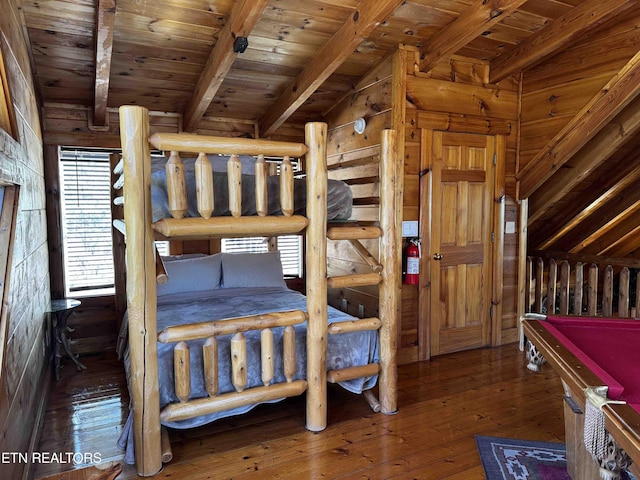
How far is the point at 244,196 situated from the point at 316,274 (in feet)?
2.04

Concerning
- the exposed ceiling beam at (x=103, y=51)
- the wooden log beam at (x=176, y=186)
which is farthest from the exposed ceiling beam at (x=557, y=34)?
the exposed ceiling beam at (x=103, y=51)

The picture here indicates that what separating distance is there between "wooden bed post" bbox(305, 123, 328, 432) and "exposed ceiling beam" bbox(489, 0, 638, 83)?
6.81 feet

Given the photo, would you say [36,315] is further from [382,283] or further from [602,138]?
[602,138]

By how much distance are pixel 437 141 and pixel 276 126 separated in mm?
1550

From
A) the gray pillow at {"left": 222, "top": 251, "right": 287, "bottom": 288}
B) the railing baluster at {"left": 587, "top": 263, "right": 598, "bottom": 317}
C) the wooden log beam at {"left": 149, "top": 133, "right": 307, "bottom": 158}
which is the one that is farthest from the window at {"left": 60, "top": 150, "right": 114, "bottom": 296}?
the railing baluster at {"left": 587, "top": 263, "right": 598, "bottom": 317}

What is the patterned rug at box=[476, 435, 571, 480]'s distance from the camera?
216cm

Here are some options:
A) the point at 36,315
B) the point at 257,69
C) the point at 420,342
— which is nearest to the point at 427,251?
the point at 420,342

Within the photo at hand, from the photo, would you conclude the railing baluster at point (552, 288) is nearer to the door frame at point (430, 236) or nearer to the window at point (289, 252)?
the door frame at point (430, 236)

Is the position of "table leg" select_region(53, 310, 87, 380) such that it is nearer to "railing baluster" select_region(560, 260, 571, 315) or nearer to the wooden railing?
the wooden railing

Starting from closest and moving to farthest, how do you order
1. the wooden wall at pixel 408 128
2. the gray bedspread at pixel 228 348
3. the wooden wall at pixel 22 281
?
the wooden wall at pixel 22 281 < the gray bedspread at pixel 228 348 < the wooden wall at pixel 408 128

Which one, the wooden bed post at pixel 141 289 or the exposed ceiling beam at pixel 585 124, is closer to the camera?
the wooden bed post at pixel 141 289

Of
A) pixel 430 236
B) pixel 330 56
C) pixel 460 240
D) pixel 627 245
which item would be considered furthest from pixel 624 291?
pixel 330 56

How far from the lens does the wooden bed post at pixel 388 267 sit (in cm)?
272

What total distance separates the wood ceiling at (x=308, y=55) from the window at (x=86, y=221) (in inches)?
18.1
